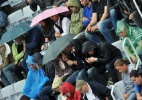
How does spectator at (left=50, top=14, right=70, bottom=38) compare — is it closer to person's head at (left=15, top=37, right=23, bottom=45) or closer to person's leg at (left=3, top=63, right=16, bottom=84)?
person's head at (left=15, top=37, right=23, bottom=45)

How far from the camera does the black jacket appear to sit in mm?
10266

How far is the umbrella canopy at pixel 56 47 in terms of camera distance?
1136 centimetres

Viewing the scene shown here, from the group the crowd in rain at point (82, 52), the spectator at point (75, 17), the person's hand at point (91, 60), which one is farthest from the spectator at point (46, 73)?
the person's hand at point (91, 60)

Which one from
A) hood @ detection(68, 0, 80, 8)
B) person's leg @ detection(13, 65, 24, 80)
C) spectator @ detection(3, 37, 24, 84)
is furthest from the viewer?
person's leg @ detection(13, 65, 24, 80)

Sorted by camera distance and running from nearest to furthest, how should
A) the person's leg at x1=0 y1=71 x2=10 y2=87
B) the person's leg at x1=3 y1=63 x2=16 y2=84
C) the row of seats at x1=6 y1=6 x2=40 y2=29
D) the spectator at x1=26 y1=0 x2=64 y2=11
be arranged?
the spectator at x1=26 y1=0 x2=64 y2=11 → the person's leg at x1=3 y1=63 x2=16 y2=84 → the person's leg at x1=0 y1=71 x2=10 y2=87 → the row of seats at x1=6 y1=6 x2=40 y2=29

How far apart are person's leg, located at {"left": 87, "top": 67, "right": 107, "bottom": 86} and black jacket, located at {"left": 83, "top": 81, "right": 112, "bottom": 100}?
1.20ft

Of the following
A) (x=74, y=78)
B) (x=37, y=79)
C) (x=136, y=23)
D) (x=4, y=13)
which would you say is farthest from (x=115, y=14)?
(x=4, y=13)

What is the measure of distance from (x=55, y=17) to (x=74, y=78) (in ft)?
4.89

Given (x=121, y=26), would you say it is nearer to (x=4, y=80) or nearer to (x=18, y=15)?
(x=4, y=80)

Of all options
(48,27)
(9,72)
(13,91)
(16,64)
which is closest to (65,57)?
(48,27)

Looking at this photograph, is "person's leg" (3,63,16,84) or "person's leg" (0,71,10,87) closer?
"person's leg" (3,63,16,84)

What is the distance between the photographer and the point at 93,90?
33.9 feet

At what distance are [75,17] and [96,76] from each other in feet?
5.21

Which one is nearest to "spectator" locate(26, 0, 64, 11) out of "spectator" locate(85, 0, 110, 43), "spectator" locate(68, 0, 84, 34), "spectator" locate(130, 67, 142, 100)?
"spectator" locate(68, 0, 84, 34)
